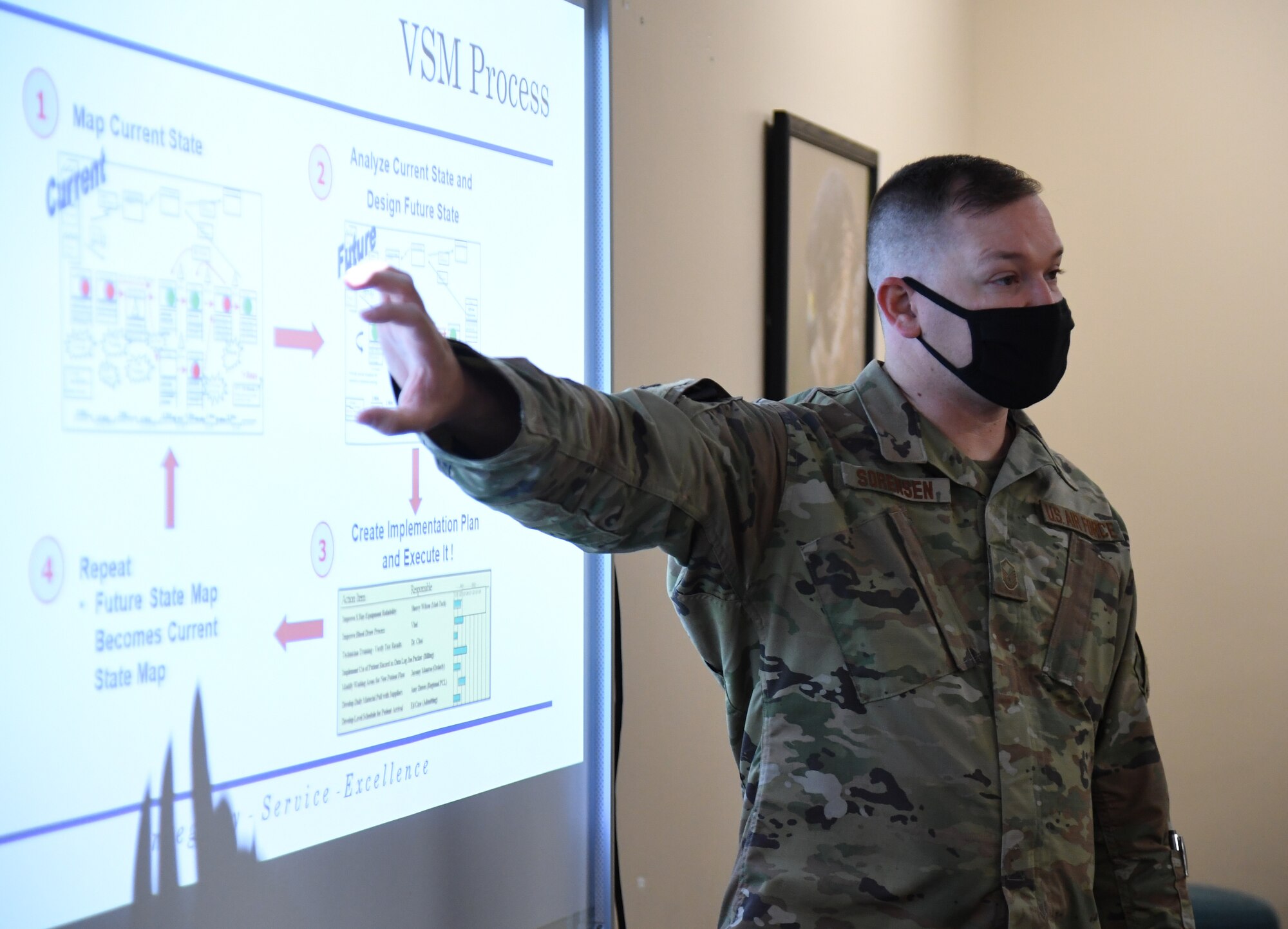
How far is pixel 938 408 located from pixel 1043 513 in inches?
7.4

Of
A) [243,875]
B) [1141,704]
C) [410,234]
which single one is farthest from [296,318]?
[1141,704]

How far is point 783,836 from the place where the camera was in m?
1.17

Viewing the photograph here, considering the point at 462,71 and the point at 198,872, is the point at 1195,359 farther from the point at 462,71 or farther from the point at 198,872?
the point at 198,872

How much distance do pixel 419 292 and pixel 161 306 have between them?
26 centimetres

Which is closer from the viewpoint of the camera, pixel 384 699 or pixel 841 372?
pixel 384 699

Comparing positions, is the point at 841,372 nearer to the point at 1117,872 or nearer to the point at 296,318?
the point at 1117,872

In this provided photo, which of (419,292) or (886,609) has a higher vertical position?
(419,292)

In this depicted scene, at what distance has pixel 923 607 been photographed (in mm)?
1216

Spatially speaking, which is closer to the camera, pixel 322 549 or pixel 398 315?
pixel 398 315

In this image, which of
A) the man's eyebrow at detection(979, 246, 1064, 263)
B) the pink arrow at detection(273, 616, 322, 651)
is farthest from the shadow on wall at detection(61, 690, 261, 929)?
the man's eyebrow at detection(979, 246, 1064, 263)

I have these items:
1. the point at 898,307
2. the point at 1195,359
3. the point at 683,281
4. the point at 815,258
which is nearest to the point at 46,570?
the point at 898,307

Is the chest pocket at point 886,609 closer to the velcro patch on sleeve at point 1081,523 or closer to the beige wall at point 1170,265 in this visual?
the velcro patch on sleeve at point 1081,523

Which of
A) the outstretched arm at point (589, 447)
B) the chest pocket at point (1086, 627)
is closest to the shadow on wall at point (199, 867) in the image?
the outstretched arm at point (589, 447)

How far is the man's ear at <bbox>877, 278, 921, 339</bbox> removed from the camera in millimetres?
1386
